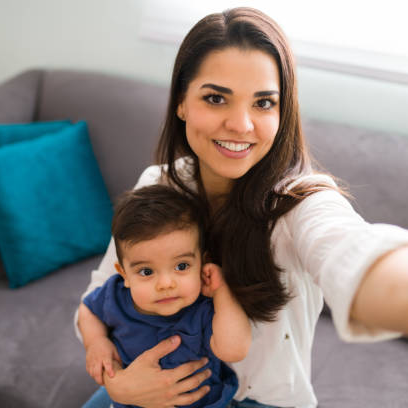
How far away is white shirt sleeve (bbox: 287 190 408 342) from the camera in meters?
0.62

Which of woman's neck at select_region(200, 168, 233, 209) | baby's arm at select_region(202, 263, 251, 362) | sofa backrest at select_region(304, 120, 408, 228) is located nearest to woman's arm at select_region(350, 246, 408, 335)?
baby's arm at select_region(202, 263, 251, 362)

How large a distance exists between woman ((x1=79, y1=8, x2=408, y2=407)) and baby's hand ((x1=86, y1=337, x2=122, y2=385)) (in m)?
0.02

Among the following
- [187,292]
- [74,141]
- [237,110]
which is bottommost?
[74,141]

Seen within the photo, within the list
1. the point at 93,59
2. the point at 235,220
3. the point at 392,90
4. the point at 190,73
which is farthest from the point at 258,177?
the point at 93,59

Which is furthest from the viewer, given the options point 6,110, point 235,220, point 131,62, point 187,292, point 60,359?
point 131,62

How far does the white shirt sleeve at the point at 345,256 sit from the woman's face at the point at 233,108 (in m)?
0.28

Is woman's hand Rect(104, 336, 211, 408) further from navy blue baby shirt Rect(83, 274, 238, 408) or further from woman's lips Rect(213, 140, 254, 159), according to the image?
woman's lips Rect(213, 140, 254, 159)

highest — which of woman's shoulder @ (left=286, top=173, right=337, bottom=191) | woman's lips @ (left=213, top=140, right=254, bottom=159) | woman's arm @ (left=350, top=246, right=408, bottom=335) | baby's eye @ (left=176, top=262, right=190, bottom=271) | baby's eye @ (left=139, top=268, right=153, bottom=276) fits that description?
woman's arm @ (left=350, top=246, right=408, bottom=335)

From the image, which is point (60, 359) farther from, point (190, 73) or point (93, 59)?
point (93, 59)

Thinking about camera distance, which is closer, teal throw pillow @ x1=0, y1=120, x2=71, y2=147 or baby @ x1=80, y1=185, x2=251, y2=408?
baby @ x1=80, y1=185, x2=251, y2=408

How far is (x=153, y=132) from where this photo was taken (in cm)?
196

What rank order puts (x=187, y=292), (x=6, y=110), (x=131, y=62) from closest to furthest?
(x=187, y=292) → (x=6, y=110) → (x=131, y=62)

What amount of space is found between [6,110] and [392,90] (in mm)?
1600

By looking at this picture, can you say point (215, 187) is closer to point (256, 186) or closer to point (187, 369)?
point (256, 186)
